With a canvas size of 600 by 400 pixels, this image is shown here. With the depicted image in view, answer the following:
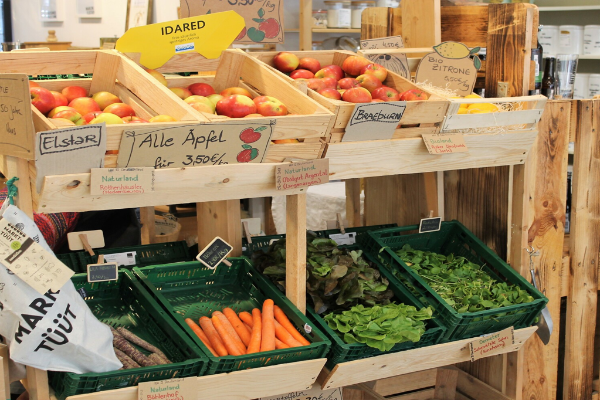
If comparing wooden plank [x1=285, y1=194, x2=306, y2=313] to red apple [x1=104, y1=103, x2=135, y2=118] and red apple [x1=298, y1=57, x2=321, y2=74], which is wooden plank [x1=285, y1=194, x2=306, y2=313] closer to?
red apple [x1=104, y1=103, x2=135, y2=118]

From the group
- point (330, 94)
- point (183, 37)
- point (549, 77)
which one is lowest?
point (549, 77)

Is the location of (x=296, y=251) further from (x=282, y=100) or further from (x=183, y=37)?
(x=183, y=37)

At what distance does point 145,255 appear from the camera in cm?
225

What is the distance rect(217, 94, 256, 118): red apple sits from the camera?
5.95 feet

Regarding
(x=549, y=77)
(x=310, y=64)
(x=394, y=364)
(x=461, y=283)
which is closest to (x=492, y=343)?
(x=461, y=283)

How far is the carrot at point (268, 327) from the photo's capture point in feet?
5.75

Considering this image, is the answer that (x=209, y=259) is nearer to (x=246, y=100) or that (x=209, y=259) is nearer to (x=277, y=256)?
(x=277, y=256)

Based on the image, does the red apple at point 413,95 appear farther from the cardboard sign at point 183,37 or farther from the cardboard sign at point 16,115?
the cardboard sign at point 16,115

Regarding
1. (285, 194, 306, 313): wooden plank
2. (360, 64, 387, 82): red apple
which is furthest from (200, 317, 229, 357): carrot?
(360, 64, 387, 82): red apple

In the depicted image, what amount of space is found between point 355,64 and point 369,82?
0.17 meters

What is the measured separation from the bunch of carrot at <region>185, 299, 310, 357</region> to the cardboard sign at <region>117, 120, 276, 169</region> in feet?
1.61

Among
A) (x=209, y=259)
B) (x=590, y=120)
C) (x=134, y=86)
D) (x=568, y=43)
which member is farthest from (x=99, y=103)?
(x=568, y=43)

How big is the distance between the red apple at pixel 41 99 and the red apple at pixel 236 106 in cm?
46

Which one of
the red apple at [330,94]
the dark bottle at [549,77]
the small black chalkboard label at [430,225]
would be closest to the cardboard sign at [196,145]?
the red apple at [330,94]
